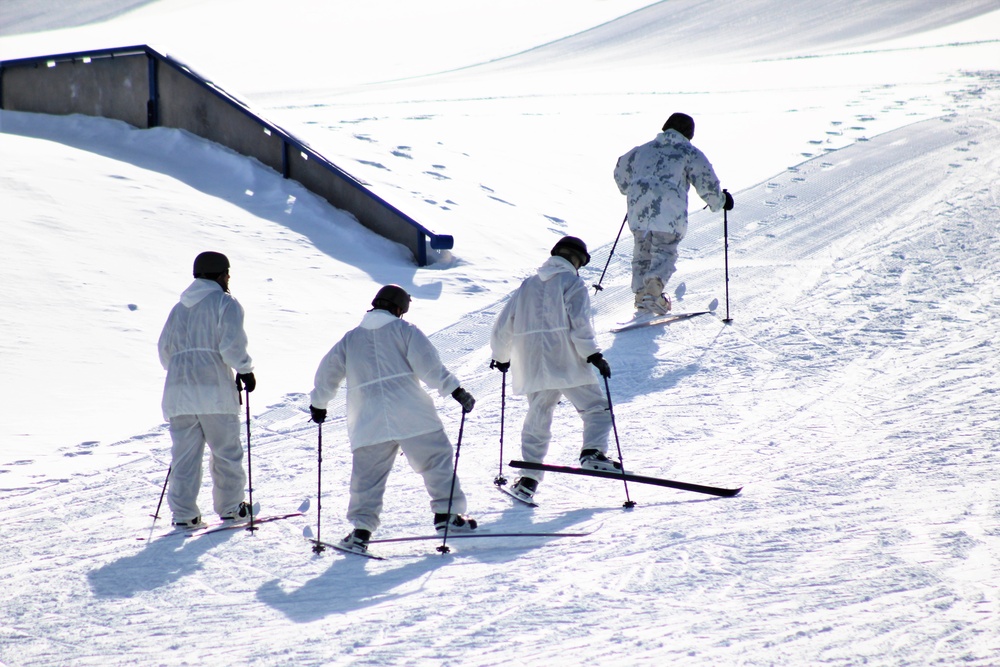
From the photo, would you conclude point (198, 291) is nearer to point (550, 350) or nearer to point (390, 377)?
point (390, 377)

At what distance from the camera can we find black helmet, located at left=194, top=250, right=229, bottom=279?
6336mm

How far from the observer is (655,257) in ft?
32.2

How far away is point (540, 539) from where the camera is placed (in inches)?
237

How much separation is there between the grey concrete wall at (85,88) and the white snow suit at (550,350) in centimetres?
863

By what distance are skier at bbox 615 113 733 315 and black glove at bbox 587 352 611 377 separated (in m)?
3.33

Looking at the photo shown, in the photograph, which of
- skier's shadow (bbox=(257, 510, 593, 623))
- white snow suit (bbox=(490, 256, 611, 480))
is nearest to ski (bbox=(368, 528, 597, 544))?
skier's shadow (bbox=(257, 510, 593, 623))

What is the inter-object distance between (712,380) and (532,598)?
374 centimetres

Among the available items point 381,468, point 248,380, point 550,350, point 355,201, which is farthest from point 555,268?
point 355,201

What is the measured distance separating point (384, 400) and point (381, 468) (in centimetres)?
38

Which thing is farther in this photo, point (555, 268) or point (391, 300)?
point (555, 268)

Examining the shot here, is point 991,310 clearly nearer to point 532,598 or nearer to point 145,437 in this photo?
point 532,598

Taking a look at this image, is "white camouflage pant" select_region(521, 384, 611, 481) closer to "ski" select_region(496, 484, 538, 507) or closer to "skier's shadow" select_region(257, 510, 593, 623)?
"ski" select_region(496, 484, 538, 507)

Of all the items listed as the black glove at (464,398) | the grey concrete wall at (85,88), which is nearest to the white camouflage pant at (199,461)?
the black glove at (464,398)

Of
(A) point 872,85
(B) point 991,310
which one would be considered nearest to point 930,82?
(A) point 872,85
